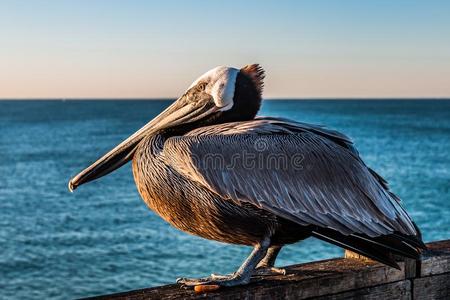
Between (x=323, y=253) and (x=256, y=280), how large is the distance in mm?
12571

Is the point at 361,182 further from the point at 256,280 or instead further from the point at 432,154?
the point at 432,154

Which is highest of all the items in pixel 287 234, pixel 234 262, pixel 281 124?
pixel 281 124

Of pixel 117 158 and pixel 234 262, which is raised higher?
pixel 117 158

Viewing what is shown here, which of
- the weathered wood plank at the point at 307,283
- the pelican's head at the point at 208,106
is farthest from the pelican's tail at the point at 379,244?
the pelican's head at the point at 208,106

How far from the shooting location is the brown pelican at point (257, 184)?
2955 mm

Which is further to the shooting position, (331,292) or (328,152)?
(328,152)

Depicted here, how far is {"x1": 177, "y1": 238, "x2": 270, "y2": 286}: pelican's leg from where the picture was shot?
9.48 feet

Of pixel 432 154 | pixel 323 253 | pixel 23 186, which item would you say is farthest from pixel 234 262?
pixel 432 154

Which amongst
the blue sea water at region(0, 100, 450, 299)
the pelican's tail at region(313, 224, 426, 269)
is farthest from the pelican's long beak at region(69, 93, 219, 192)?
the blue sea water at region(0, 100, 450, 299)

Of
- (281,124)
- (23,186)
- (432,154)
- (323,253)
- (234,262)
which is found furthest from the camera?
(432,154)

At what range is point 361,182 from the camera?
313 centimetres

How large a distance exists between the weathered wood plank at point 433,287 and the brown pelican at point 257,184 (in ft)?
1.02

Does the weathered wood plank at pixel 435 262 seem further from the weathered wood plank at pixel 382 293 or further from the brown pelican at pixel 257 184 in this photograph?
the brown pelican at pixel 257 184

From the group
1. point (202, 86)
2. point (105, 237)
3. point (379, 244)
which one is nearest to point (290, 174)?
point (379, 244)
